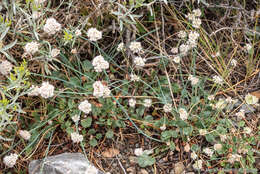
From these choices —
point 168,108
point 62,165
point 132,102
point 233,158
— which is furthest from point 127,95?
point 233,158

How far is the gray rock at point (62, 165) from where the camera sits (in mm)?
1896

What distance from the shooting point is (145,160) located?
209 centimetres

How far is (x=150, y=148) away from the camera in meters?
2.17

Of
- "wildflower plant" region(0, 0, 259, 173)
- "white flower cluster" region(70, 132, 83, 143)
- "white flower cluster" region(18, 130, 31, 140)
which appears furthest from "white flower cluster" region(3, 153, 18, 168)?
"white flower cluster" region(70, 132, 83, 143)

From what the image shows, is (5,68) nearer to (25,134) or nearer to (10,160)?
(25,134)

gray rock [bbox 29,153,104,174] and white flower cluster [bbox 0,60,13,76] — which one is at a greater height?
white flower cluster [bbox 0,60,13,76]

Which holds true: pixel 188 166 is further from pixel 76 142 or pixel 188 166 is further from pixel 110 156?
pixel 76 142

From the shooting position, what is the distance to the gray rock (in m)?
1.90

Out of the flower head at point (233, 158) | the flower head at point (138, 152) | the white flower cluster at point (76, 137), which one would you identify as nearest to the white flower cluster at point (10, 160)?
the white flower cluster at point (76, 137)

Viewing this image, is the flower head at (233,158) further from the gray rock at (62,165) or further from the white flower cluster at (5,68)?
the white flower cluster at (5,68)

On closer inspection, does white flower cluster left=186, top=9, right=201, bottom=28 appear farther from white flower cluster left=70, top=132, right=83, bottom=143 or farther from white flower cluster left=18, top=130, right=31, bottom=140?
white flower cluster left=18, top=130, right=31, bottom=140

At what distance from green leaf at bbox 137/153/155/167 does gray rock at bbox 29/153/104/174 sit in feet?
0.95

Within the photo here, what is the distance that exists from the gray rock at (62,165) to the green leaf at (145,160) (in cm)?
29

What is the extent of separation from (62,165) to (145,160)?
0.56 meters
